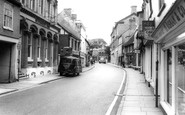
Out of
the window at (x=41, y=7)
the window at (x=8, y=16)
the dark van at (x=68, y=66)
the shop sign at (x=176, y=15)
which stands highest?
the window at (x=41, y=7)

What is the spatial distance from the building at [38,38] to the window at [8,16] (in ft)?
7.49

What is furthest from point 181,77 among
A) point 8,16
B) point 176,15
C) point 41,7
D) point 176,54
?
point 41,7

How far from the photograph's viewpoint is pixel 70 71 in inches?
957

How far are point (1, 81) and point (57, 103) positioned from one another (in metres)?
9.11

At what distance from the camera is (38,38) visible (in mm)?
23172

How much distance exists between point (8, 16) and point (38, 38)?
7062 mm

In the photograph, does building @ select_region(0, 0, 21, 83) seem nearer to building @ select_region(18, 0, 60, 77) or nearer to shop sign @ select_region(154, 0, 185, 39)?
building @ select_region(18, 0, 60, 77)

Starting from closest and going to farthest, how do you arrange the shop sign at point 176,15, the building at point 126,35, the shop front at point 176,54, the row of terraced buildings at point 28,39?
the shop sign at point 176,15
the shop front at point 176,54
the row of terraced buildings at point 28,39
the building at point 126,35

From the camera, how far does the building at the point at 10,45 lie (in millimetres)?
16016

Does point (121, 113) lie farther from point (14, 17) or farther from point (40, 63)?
point (40, 63)

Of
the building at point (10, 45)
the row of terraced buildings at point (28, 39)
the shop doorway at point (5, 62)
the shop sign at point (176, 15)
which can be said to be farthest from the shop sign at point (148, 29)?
the shop doorway at point (5, 62)

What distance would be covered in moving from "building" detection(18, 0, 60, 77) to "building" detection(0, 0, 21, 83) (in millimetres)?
2009

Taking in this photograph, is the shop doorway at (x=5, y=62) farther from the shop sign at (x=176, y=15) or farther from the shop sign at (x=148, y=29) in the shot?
the shop sign at (x=176, y=15)

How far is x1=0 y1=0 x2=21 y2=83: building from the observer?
16016 mm
